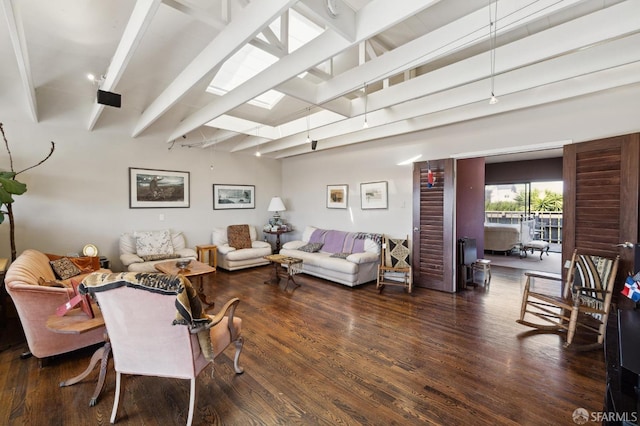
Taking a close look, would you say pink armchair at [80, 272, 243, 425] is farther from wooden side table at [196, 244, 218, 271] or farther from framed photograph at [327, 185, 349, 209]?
framed photograph at [327, 185, 349, 209]

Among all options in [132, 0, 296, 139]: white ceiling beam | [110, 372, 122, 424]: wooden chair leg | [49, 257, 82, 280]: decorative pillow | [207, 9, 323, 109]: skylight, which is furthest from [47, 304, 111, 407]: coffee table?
[207, 9, 323, 109]: skylight

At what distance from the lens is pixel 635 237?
2.85 metres

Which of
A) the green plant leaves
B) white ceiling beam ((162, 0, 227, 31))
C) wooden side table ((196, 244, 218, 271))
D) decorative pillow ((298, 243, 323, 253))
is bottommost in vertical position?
wooden side table ((196, 244, 218, 271))

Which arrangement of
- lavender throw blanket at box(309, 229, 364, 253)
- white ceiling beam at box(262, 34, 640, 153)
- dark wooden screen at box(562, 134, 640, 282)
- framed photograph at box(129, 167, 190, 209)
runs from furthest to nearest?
lavender throw blanket at box(309, 229, 364, 253)
framed photograph at box(129, 167, 190, 209)
dark wooden screen at box(562, 134, 640, 282)
white ceiling beam at box(262, 34, 640, 153)

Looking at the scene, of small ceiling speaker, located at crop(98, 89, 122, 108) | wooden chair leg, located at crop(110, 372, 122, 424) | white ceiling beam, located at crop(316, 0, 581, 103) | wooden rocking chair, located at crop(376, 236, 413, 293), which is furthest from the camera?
wooden rocking chair, located at crop(376, 236, 413, 293)

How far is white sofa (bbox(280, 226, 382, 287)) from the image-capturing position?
4734 millimetres

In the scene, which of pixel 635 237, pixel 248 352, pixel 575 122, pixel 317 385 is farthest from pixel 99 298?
pixel 575 122

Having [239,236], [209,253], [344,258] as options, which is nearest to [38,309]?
[209,253]

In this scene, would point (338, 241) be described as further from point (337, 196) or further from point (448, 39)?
point (448, 39)

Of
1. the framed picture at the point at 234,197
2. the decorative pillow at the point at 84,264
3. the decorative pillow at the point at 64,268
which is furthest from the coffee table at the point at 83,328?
the framed picture at the point at 234,197

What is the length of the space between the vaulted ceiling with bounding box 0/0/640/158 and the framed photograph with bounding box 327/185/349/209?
152cm

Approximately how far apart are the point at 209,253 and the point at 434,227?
4463mm

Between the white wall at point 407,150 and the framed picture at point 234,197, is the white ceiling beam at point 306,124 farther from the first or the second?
the framed picture at point 234,197

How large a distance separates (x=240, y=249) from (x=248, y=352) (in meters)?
3.62
